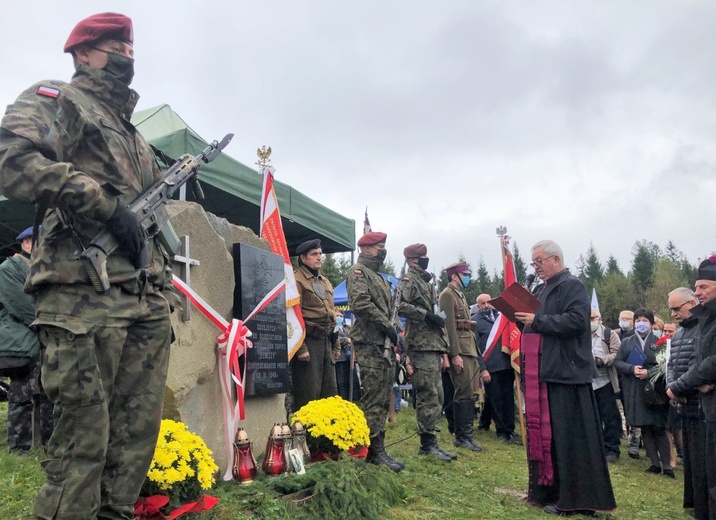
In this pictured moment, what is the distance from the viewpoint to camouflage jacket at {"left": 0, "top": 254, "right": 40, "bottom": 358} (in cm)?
468

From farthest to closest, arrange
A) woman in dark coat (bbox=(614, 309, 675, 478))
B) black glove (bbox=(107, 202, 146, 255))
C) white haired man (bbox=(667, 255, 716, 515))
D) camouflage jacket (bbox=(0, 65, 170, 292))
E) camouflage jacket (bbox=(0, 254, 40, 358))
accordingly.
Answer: woman in dark coat (bbox=(614, 309, 675, 478)) < camouflage jacket (bbox=(0, 254, 40, 358)) < white haired man (bbox=(667, 255, 716, 515)) < black glove (bbox=(107, 202, 146, 255)) < camouflage jacket (bbox=(0, 65, 170, 292))

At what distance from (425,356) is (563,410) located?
1.95 meters

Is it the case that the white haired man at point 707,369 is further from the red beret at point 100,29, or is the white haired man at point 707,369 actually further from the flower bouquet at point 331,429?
the red beret at point 100,29

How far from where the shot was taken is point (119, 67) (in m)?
2.67

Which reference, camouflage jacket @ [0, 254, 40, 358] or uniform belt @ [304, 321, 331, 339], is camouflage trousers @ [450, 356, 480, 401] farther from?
camouflage jacket @ [0, 254, 40, 358]

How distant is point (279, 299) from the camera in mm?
5305

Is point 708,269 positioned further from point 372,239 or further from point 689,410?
point 372,239

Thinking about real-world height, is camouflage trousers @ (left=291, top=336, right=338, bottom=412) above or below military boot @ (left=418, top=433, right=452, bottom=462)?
above

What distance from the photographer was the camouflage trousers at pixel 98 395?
2.23 metres

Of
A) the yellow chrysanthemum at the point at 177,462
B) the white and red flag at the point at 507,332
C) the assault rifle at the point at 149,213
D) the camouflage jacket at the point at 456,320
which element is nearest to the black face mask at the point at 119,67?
the assault rifle at the point at 149,213

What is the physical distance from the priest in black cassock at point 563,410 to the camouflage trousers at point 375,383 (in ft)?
4.39

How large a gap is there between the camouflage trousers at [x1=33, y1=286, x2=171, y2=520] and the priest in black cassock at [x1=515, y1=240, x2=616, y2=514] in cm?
347

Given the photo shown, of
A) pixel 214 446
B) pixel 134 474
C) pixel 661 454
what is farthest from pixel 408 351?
pixel 134 474

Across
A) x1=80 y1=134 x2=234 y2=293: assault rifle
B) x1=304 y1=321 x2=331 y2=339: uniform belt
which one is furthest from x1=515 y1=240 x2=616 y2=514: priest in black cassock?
x1=80 y1=134 x2=234 y2=293: assault rifle
